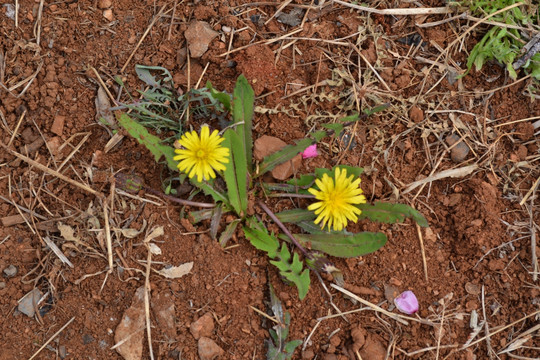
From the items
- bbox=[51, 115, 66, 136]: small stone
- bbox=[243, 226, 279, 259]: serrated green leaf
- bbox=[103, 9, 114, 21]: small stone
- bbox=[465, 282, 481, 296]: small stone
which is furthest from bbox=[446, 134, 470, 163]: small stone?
bbox=[51, 115, 66, 136]: small stone

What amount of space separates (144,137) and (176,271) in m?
→ 0.76

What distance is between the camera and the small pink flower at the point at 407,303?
271 cm

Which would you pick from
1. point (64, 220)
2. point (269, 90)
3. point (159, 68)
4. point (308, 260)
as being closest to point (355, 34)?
point (269, 90)

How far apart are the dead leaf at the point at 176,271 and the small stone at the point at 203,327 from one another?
0.26 m

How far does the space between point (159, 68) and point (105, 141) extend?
21.1 inches

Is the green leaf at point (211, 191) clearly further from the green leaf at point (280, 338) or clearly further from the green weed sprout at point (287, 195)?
the green leaf at point (280, 338)

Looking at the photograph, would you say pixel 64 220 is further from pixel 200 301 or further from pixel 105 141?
pixel 200 301

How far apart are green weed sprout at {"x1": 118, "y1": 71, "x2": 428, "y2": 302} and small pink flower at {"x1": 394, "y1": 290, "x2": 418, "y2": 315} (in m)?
0.36

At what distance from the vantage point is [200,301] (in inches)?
103

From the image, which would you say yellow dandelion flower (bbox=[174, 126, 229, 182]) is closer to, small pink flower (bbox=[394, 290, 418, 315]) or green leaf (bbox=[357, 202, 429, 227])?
green leaf (bbox=[357, 202, 429, 227])

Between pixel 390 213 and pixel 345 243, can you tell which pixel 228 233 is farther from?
pixel 390 213

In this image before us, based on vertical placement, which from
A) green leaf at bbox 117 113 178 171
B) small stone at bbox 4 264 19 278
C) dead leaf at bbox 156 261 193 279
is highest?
green leaf at bbox 117 113 178 171

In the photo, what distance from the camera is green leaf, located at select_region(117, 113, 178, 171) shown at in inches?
103

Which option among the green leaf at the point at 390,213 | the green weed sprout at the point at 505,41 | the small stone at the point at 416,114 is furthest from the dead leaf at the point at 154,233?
the green weed sprout at the point at 505,41
